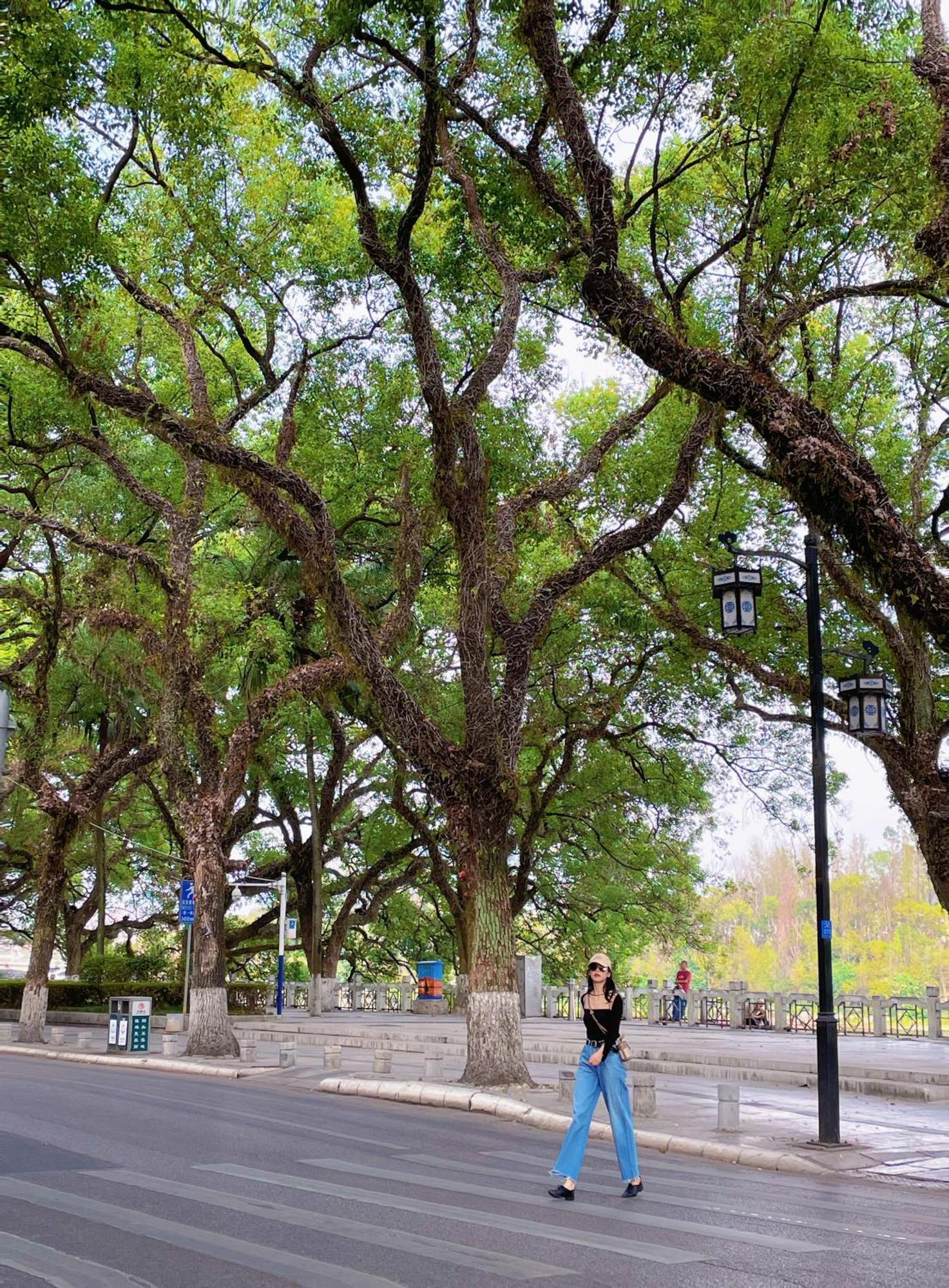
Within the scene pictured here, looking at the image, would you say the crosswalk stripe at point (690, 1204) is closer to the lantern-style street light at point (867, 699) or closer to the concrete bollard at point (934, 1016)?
the lantern-style street light at point (867, 699)

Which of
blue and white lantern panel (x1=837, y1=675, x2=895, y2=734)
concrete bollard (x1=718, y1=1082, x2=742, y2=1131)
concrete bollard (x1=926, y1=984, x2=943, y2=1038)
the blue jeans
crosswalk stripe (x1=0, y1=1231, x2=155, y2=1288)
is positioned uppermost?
blue and white lantern panel (x1=837, y1=675, x2=895, y2=734)

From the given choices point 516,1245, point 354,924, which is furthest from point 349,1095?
point 354,924

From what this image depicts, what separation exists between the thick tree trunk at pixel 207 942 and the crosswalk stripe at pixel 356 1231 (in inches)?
495

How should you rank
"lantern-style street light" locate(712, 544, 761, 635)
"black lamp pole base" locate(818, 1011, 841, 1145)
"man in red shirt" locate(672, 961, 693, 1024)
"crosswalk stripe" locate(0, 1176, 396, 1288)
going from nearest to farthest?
"crosswalk stripe" locate(0, 1176, 396, 1288) → "black lamp pole base" locate(818, 1011, 841, 1145) → "lantern-style street light" locate(712, 544, 761, 635) → "man in red shirt" locate(672, 961, 693, 1024)

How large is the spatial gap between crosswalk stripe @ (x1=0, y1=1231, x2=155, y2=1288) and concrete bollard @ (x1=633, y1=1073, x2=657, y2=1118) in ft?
26.9

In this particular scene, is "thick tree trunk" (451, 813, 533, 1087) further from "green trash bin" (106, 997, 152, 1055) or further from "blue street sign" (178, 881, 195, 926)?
"green trash bin" (106, 997, 152, 1055)

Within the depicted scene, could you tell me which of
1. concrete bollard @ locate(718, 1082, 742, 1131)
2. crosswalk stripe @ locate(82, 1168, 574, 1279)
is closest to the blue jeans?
crosswalk stripe @ locate(82, 1168, 574, 1279)

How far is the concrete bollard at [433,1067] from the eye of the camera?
17266 mm

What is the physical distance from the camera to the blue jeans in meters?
8.84

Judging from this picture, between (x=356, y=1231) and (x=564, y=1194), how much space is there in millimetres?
2000

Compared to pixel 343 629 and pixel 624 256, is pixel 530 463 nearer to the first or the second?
pixel 624 256

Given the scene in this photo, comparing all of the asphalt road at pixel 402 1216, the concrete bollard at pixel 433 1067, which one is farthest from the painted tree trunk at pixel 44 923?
the asphalt road at pixel 402 1216

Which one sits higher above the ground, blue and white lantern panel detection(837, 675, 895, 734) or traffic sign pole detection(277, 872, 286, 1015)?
blue and white lantern panel detection(837, 675, 895, 734)

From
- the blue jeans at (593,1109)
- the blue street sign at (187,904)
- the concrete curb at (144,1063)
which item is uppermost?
the blue street sign at (187,904)
